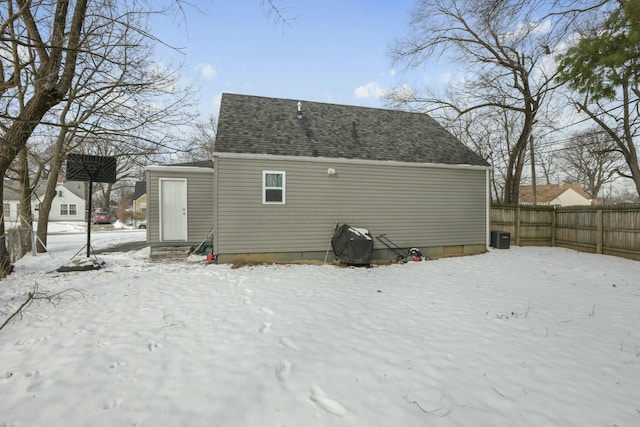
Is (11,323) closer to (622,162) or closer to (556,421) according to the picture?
(556,421)

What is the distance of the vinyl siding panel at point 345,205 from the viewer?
8359mm

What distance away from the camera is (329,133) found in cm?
1004

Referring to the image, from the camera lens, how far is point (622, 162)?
84.6 feet

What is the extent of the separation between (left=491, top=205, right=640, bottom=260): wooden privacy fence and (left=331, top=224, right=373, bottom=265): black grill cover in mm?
6662

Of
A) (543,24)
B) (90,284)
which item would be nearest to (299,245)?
(90,284)

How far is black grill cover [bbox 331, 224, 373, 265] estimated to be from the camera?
815 centimetres

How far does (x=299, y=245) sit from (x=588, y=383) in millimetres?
6808

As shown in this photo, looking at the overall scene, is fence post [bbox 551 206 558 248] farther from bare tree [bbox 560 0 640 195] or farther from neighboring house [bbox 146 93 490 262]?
bare tree [bbox 560 0 640 195]

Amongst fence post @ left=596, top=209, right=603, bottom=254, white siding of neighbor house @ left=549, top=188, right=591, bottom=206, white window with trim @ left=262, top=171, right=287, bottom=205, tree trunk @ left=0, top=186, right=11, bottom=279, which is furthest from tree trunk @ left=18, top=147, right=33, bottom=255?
white siding of neighbor house @ left=549, top=188, right=591, bottom=206

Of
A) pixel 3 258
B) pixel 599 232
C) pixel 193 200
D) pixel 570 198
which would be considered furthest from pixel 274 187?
pixel 570 198

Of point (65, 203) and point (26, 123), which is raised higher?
point (26, 123)

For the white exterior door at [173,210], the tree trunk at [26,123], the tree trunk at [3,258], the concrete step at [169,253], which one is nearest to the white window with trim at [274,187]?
the white exterior door at [173,210]

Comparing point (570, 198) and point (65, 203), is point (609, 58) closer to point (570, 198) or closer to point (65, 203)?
point (570, 198)

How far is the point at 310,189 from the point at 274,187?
1061mm
